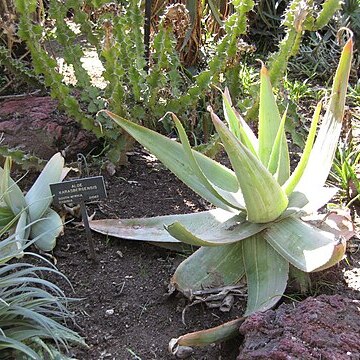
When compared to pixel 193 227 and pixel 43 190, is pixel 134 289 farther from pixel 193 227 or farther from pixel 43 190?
pixel 43 190

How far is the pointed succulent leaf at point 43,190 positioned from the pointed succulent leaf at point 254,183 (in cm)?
85

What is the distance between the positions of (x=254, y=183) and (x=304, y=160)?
0.27 meters

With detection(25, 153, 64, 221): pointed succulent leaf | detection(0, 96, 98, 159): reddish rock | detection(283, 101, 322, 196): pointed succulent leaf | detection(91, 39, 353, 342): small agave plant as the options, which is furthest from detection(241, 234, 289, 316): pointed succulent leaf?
detection(0, 96, 98, 159): reddish rock

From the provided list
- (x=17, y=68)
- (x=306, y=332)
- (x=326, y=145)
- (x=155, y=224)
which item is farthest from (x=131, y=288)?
(x=17, y=68)

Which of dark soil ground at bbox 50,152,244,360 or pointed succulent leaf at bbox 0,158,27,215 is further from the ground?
pointed succulent leaf at bbox 0,158,27,215

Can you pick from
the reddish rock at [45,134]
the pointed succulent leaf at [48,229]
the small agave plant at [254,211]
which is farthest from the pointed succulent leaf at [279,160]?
the reddish rock at [45,134]

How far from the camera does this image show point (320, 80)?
457 cm

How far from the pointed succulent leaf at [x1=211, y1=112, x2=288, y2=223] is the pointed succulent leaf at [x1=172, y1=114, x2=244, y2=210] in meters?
0.11

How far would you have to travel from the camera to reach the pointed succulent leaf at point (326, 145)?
7.25 feet

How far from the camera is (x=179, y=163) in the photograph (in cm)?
235

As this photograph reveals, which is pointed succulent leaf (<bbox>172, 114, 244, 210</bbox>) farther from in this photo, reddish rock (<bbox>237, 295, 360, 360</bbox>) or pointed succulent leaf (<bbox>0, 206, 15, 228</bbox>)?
pointed succulent leaf (<bbox>0, 206, 15, 228</bbox>)

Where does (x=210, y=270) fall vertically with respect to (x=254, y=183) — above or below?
below

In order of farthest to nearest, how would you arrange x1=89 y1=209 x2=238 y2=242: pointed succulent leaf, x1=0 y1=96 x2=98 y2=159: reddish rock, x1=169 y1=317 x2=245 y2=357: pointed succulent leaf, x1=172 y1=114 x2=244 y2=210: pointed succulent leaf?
1. x1=0 y1=96 x2=98 y2=159: reddish rock
2. x1=89 y1=209 x2=238 y2=242: pointed succulent leaf
3. x1=172 y1=114 x2=244 y2=210: pointed succulent leaf
4. x1=169 y1=317 x2=245 y2=357: pointed succulent leaf

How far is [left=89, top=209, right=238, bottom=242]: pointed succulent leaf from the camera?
2311 millimetres
